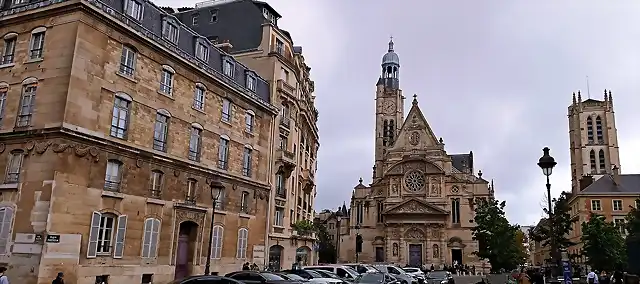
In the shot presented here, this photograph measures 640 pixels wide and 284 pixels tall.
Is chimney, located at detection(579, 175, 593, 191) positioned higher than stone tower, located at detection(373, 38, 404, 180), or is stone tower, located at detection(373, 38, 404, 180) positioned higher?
stone tower, located at detection(373, 38, 404, 180)

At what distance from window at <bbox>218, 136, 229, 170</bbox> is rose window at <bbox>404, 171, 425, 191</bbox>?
131ft

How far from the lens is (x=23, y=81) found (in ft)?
63.9

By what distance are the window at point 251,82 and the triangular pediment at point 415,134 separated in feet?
128

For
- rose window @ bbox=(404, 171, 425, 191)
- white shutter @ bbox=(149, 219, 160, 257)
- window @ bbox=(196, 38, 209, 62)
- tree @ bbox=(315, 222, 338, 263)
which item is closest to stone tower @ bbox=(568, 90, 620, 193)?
rose window @ bbox=(404, 171, 425, 191)

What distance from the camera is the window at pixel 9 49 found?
66.7 ft

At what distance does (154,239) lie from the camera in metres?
21.9

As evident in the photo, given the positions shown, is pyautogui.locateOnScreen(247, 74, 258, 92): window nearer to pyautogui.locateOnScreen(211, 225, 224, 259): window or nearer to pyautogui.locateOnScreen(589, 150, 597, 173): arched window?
pyautogui.locateOnScreen(211, 225, 224, 259): window

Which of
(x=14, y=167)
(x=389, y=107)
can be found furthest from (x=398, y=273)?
(x=389, y=107)

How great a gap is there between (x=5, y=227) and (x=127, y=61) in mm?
8143

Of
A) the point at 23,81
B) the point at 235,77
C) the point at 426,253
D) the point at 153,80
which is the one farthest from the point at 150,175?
the point at 426,253

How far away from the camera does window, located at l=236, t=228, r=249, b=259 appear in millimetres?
27578

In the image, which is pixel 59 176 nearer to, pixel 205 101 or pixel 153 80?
pixel 153 80

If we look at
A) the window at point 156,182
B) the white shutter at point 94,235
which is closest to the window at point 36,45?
the window at point 156,182

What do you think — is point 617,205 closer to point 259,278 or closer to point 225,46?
point 225,46
